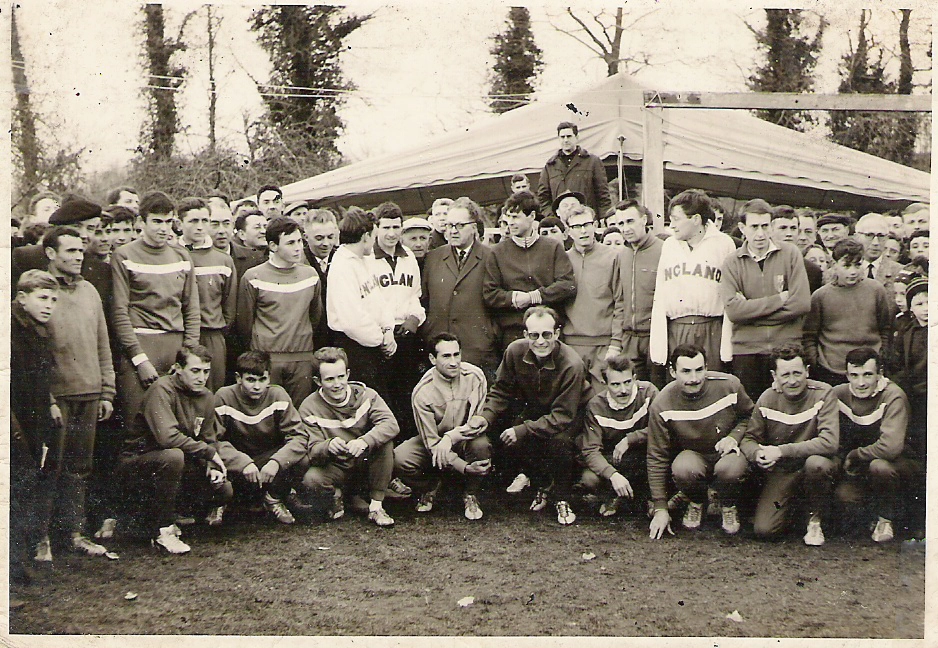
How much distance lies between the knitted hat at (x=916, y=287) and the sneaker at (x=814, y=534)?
1.01 m

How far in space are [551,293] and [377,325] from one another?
29.5 inches

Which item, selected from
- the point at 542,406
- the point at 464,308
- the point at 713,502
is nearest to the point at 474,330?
the point at 464,308

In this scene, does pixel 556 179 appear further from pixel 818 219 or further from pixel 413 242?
pixel 818 219

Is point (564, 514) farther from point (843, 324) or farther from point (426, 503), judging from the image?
point (843, 324)

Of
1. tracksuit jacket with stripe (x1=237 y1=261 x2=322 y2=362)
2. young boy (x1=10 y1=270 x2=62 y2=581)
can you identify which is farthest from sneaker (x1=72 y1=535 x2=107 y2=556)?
tracksuit jacket with stripe (x1=237 y1=261 x2=322 y2=362)

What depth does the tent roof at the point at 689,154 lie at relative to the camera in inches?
155

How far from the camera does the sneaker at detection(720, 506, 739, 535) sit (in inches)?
151

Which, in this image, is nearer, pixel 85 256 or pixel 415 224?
pixel 85 256

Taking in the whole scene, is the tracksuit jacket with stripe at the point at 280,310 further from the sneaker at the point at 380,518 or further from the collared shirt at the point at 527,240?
the collared shirt at the point at 527,240

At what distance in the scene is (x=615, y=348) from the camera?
12.8ft

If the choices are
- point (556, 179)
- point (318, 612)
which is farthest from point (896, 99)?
point (318, 612)

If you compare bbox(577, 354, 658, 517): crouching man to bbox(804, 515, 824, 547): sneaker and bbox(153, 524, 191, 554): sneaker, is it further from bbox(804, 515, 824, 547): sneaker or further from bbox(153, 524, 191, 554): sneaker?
bbox(153, 524, 191, 554): sneaker

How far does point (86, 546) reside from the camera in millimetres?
3785

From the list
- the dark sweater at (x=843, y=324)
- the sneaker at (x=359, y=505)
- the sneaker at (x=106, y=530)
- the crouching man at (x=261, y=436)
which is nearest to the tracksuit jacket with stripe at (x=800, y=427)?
the dark sweater at (x=843, y=324)
